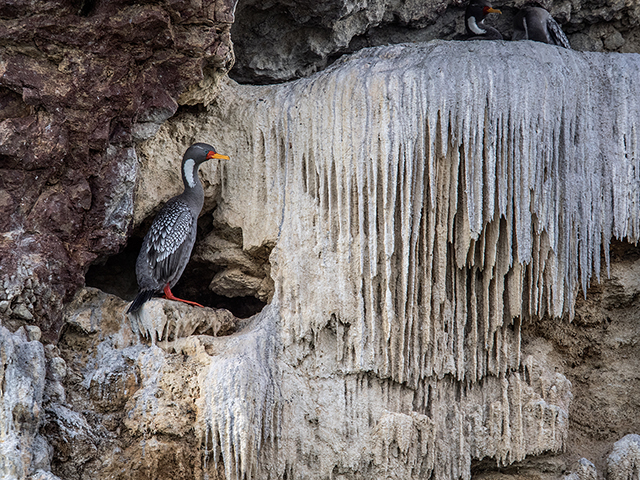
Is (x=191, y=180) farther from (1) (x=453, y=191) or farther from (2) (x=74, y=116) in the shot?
(1) (x=453, y=191)

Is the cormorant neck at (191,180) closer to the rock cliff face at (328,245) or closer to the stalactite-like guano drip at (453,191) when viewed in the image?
the rock cliff face at (328,245)

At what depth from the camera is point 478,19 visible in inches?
286

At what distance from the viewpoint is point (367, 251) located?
6.07 meters

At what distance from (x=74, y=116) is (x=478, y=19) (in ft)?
12.4

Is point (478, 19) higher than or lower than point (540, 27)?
higher

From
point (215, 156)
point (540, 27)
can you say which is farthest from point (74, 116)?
point (540, 27)

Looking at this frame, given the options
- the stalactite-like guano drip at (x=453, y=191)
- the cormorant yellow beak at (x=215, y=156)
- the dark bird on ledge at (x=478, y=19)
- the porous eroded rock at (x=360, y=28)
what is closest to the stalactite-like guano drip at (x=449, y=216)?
the stalactite-like guano drip at (x=453, y=191)

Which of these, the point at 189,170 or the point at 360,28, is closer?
the point at 189,170

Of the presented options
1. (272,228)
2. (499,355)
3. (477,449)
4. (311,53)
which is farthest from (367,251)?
(311,53)

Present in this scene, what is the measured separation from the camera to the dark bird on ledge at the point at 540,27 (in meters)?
6.85

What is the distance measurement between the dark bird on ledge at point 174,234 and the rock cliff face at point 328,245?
224mm

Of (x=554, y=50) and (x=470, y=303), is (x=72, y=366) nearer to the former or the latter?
(x=470, y=303)

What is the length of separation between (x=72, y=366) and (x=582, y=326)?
4210 millimetres

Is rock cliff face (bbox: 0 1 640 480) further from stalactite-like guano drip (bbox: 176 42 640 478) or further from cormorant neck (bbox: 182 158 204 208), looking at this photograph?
cormorant neck (bbox: 182 158 204 208)
